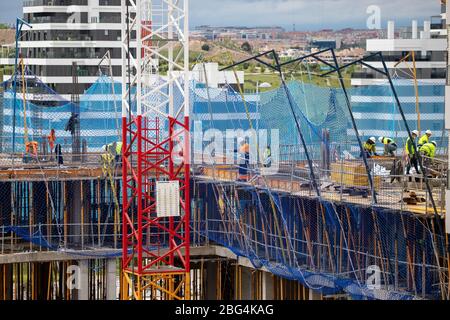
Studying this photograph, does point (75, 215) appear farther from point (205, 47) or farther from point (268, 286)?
point (205, 47)

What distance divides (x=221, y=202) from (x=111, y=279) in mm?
4213

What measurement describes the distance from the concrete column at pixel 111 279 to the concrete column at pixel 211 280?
3.14 meters

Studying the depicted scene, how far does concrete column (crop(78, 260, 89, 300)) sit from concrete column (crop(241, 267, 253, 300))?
494cm

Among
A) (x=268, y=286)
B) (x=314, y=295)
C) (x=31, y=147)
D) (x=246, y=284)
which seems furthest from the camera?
(x=31, y=147)

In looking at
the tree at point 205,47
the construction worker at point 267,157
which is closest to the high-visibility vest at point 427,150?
the construction worker at point 267,157

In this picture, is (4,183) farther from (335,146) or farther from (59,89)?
(59,89)

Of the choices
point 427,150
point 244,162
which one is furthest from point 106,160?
point 427,150

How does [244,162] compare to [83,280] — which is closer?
[244,162]

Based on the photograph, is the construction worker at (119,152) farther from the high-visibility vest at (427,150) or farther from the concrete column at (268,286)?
the high-visibility vest at (427,150)

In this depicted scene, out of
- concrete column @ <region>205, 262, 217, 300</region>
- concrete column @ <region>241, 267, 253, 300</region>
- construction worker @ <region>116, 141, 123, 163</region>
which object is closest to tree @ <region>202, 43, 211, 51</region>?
construction worker @ <region>116, 141, 123, 163</region>

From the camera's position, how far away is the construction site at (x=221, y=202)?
146 ft

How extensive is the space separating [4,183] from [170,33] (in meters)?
9.74

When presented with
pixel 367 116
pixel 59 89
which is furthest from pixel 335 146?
pixel 59 89

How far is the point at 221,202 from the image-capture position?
54219mm
